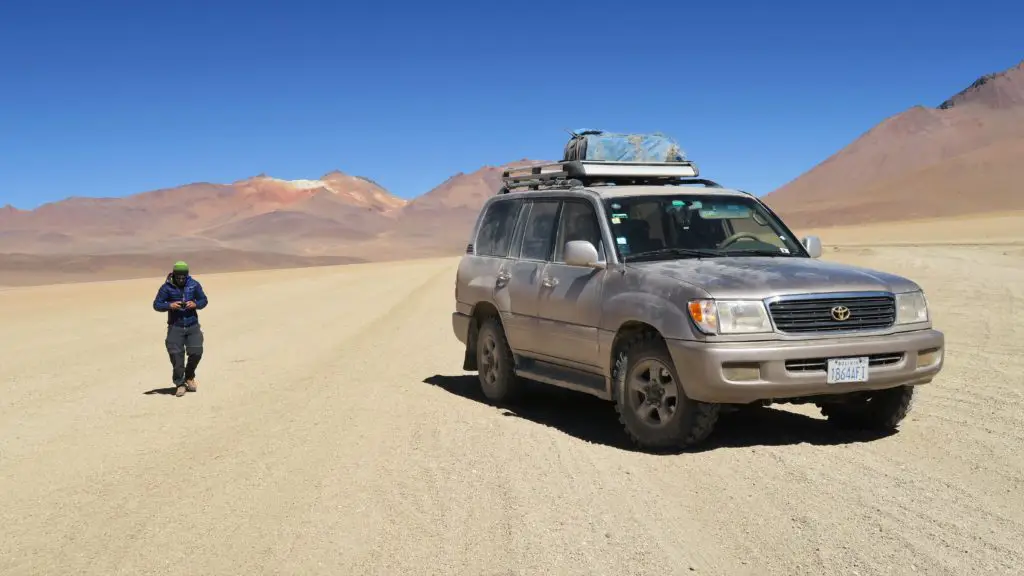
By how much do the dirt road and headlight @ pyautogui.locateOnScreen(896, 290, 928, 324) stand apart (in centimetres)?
89

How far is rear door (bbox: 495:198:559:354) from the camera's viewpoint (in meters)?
9.55

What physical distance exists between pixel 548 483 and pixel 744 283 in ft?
6.17

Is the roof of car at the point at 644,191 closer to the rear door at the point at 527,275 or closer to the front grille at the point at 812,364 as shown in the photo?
the rear door at the point at 527,275

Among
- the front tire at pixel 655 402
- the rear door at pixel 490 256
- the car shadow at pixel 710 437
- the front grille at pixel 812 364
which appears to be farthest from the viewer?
the rear door at pixel 490 256

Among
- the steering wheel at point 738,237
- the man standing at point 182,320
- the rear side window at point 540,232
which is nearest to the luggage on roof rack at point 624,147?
the rear side window at point 540,232

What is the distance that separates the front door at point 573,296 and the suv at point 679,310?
17mm

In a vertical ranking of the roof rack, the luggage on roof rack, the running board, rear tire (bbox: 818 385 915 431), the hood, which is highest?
the luggage on roof rack

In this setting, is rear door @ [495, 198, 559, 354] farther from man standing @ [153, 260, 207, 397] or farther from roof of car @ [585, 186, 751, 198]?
man standing @ [153, 260, 207, 397]

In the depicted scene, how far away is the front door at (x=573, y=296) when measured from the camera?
28.1ft

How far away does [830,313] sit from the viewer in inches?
293

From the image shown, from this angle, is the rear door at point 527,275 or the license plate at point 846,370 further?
the rear door at point 527,275

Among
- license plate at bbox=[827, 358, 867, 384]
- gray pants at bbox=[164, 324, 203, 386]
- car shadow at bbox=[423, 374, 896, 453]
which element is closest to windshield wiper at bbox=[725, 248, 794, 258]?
car shadow at bbox=[423, 374, 896, 453]

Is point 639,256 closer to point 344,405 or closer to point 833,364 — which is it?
point 833,364

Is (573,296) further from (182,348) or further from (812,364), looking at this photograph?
(182,348)
